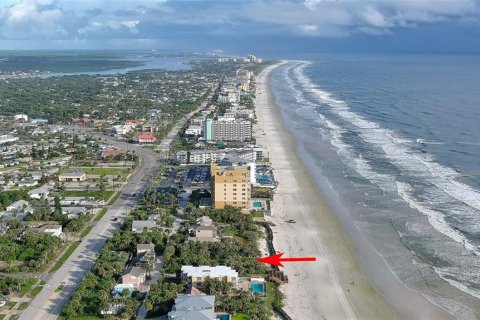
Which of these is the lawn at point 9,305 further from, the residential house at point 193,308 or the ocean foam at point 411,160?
the ocean foam at point 411,160

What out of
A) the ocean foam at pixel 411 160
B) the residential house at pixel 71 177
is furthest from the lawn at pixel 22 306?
the ocean foam at pixel 411 160

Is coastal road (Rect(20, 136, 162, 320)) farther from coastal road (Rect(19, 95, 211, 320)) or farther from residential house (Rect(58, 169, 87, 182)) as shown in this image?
residential house (Rect(58, 169, 87, 182))

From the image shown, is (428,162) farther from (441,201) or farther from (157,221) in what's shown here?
(157,221)

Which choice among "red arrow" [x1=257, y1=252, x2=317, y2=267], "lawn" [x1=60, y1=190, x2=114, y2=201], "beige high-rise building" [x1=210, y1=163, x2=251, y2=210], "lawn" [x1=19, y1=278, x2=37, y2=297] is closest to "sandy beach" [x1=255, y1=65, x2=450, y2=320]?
"red arrow" [x1=257, y1=252, x2=317, y2=267]

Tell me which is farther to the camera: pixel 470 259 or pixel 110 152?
pixel 110 152

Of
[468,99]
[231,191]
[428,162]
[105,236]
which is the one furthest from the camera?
[468,99]

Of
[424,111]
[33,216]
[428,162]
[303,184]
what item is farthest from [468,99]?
[33,216]

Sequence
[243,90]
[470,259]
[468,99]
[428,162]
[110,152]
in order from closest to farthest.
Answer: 1. [470,259]
2. [428,162]
3. [110,152]
4. [468,99]
5. [243,90]
